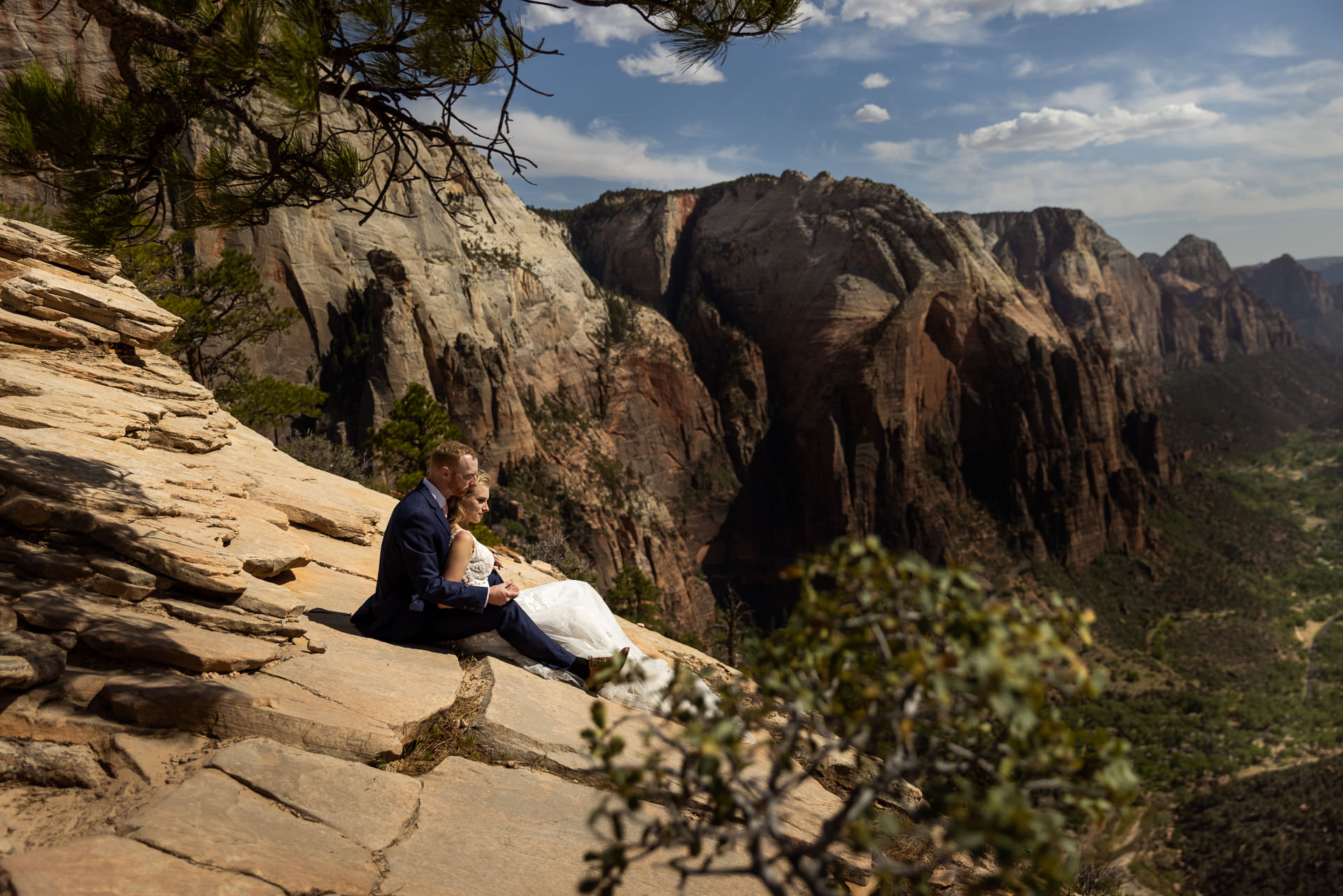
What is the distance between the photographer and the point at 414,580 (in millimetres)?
4867

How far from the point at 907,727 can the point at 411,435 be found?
22.8m

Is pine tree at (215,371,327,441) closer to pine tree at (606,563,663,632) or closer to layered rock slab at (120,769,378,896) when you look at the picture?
pine tree at (606,563,663,632)

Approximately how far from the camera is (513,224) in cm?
5972

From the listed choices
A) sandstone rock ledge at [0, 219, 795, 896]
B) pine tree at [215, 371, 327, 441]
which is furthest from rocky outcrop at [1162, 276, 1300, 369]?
sandstone rock ledge at [0, 219, 795, 896]

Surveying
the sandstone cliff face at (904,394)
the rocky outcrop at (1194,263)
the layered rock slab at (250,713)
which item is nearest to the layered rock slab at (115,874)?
the layered rock slab at (250,713)

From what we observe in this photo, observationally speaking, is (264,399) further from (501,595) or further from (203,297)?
(501,595)

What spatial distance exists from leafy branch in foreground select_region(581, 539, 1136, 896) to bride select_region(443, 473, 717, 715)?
298 cm

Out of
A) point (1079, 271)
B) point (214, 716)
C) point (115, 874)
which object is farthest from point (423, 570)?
point (1079, 271)

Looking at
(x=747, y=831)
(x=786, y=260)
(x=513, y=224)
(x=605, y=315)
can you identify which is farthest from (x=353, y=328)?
(x=786, y=260)

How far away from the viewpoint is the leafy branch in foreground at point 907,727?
1.49 metres

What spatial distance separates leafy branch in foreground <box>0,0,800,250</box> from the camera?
4004 millimetres

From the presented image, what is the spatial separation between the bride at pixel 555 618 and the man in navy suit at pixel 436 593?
85 mm

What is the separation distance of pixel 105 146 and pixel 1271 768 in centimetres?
5236

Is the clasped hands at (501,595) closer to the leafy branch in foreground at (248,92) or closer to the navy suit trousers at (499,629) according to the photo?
the navy suit trousers at (499,629)
